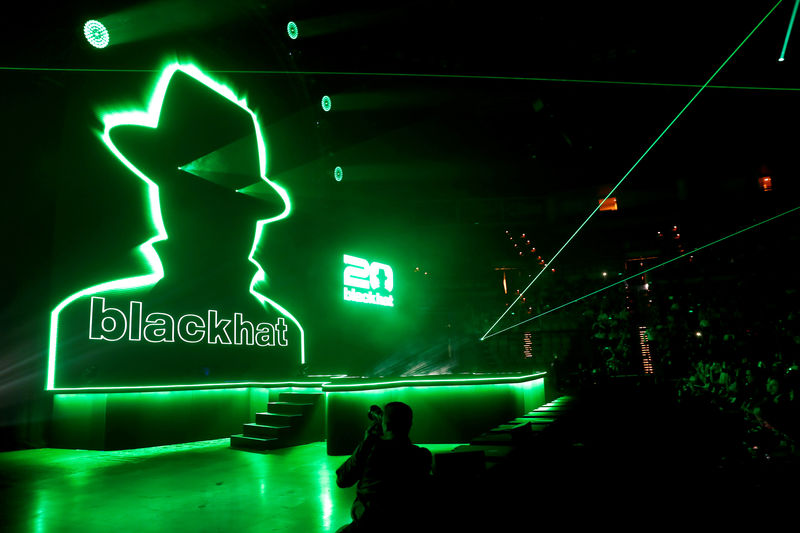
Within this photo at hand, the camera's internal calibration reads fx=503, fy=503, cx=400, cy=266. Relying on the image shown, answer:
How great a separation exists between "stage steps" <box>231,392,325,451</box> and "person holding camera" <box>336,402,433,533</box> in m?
5.88

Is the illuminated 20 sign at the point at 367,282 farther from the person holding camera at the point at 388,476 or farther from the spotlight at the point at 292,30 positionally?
the person holding camera at the point at 388,476

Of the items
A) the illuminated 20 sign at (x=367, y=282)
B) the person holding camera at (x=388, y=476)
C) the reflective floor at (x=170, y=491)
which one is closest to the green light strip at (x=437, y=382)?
the reflective floor at (x=170, y=491)

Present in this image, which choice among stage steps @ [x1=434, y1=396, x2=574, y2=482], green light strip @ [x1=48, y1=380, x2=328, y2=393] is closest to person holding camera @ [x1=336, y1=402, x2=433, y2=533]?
stage steps @ [x1=434, y1=396, x2=574, y2=482]

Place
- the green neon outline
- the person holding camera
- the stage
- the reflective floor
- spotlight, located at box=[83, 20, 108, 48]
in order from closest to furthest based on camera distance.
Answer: the person holding camera
the reflective floor
the stage
the green neon outline
spotlight, located at box=[83, 20, 108, 48]

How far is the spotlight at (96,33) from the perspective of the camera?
8297 millimetres

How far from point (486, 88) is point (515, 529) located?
31.7 feet

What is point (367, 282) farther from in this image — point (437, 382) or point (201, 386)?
point (437, 382)

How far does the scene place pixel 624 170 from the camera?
53.1 ft

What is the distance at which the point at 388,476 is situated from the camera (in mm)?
2469

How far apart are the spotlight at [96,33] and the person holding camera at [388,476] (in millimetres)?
8804

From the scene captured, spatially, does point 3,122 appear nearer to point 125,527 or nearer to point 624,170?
point 125,527

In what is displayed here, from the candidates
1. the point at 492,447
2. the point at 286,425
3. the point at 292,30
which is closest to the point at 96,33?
the point at 292,30

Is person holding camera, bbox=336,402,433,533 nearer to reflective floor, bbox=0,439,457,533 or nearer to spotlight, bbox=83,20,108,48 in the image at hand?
reflective floor, bbox=0,439,457,533

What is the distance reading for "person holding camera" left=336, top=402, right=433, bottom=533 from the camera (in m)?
2.36
